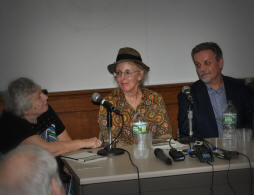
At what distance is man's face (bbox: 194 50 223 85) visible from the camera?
3287 millimetres

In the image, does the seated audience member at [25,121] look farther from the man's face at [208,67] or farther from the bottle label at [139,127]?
the man's face at [208,67]

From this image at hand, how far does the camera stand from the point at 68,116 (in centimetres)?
397

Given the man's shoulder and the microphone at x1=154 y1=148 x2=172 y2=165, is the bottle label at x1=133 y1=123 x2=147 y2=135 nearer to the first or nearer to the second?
the microphone at x1=154 y1=148 x2=172 y2=165

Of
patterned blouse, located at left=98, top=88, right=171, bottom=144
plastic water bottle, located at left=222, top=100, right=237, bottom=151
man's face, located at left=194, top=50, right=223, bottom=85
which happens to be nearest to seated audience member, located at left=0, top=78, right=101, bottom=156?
patterned blouse, located at left=98, top=88, right=171, bottom=144

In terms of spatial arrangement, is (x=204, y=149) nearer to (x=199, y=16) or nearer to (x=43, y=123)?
(x=43, y=123)

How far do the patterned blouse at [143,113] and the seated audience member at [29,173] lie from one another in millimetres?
1898

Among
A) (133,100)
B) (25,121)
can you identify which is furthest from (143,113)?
(25,121)

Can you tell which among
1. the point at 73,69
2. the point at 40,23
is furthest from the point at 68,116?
the point at 40,23

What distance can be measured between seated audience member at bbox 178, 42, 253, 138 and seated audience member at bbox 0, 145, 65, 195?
7.39ft

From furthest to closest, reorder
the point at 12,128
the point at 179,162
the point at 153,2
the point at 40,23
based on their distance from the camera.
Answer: the point at 153,2 → the point at 40,23 → the point at 12,128 → the point at 179,162

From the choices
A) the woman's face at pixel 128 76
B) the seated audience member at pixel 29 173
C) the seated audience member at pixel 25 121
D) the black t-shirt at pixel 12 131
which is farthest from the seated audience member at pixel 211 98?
→ the seated audience member at pixel 29 173

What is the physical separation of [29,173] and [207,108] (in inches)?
99.4

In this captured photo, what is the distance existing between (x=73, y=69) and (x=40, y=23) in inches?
24.6

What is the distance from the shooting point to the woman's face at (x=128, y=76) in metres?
3.08
